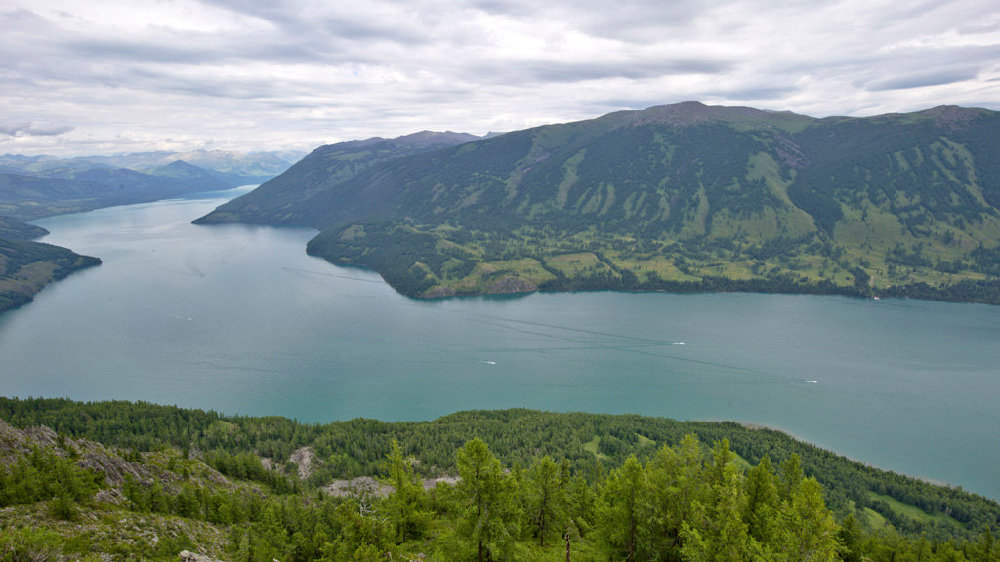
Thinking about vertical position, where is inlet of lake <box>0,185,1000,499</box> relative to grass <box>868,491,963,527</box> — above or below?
above

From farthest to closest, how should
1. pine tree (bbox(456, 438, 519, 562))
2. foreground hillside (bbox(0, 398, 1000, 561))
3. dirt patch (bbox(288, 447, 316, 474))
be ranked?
1. dirt patch (bbox(288, 447, 316, 474))
2. pine tree (bbox(456, 438, 519, 562))
3. foreground hillside (bbox(0, 398, 1000, 561))

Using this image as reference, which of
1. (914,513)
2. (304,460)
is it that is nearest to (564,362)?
(304,460)

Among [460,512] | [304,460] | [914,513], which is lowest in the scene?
[914,513]

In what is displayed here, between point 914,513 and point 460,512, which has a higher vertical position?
point 460,512

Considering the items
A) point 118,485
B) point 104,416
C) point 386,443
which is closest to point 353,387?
point 386,443

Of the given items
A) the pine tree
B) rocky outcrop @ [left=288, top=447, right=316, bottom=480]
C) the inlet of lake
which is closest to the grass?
the inlet of lake

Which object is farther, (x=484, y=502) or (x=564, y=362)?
(x=564, y=362)

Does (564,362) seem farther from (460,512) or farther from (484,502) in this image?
(484,502)

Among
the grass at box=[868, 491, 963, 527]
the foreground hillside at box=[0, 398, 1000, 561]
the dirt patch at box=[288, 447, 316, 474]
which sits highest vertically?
the foreground hillside at box=[0, 398, 1000, 561]

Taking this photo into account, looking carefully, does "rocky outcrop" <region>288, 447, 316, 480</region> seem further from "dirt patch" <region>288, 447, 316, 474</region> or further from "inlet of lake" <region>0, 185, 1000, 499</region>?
"inlet of lake" <region>0, 185, 1000, 499</region>
